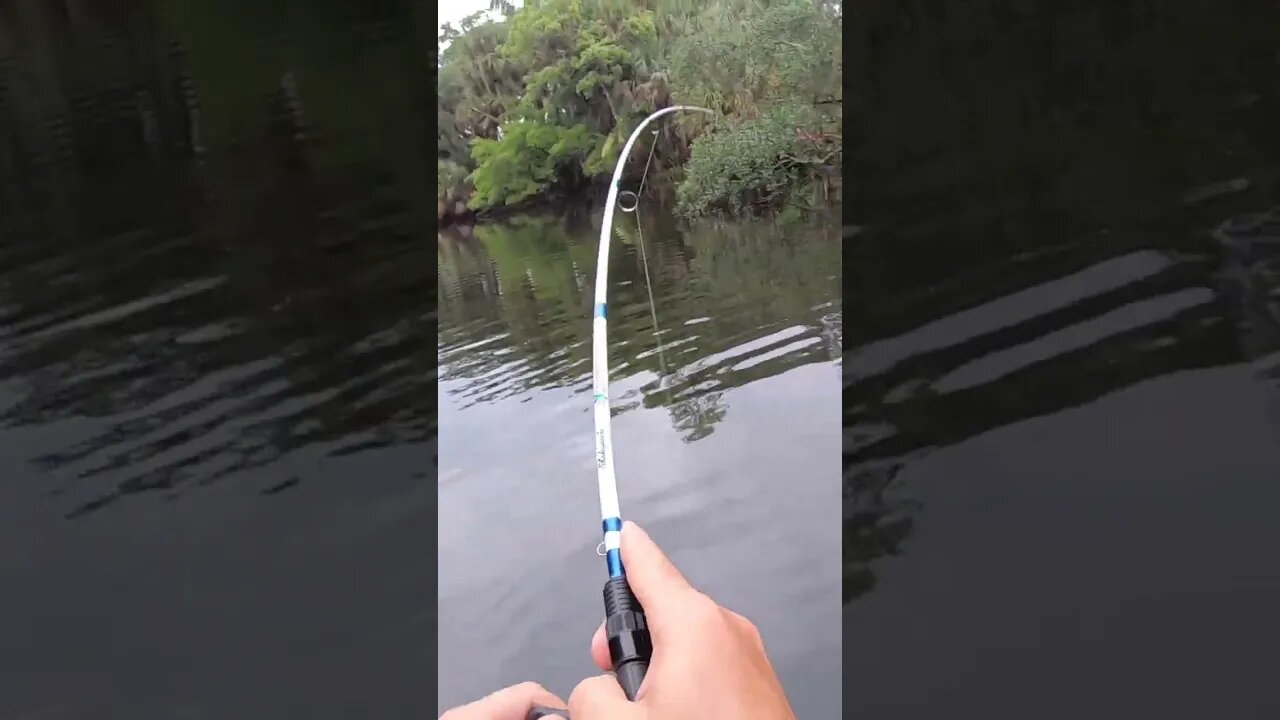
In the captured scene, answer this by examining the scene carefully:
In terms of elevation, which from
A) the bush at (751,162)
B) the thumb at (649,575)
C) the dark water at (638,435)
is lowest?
the dark water at (638,435)

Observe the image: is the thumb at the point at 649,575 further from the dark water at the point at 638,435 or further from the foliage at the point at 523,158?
the foliage at the point at 523,158

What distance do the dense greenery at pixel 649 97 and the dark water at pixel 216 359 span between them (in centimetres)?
57

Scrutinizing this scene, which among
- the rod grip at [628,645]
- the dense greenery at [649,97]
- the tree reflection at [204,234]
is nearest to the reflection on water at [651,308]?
the dense greenery at [649,97]

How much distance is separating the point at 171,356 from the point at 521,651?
578mm

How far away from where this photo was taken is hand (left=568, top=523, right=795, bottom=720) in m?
0.55

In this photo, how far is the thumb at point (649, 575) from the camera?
617mm

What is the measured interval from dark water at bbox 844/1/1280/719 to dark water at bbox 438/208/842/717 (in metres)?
0.22

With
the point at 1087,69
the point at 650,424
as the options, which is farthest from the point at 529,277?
the point at 1087,69

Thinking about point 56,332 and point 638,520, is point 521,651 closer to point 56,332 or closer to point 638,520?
point 638,520

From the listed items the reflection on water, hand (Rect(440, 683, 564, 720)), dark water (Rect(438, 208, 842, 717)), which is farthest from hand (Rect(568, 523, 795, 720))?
the reflection on water

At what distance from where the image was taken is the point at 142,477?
2.78 ft

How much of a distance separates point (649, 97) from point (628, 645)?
198 centimetres

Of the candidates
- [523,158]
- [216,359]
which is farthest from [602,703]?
[523,158]

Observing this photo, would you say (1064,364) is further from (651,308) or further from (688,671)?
(651,308)
